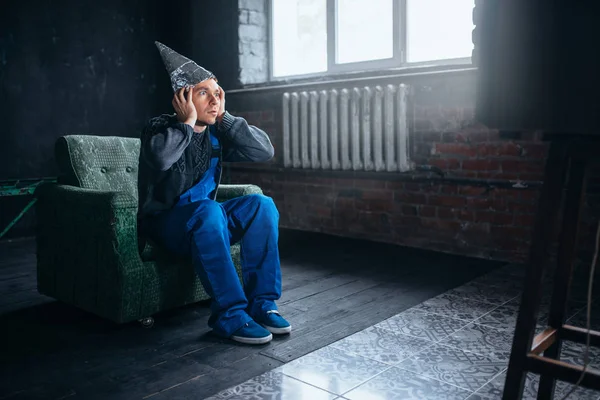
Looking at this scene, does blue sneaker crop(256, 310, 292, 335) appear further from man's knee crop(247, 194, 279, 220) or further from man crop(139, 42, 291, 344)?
man's knee crop(247, 194, 279, 220)

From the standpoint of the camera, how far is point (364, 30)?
4.08 meters

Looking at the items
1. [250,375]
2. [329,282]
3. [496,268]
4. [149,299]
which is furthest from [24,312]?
[496,268]

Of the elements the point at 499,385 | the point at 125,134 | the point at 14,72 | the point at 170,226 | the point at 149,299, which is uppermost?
the point at 14,72

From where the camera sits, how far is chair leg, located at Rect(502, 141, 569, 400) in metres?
1.14

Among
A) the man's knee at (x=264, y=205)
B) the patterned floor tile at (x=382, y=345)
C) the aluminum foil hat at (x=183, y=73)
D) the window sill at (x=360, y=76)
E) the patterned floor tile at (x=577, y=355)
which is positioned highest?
the window sill at (x=360, y=76)

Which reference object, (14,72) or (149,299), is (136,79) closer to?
(14,72)

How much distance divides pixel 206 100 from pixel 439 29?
2.09m

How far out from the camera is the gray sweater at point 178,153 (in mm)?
2043

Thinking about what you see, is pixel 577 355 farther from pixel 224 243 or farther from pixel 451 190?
pixel 451 190

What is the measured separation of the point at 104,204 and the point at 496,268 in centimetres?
217

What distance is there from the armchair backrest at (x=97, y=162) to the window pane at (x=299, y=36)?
6.89ft

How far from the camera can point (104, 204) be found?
2.11m

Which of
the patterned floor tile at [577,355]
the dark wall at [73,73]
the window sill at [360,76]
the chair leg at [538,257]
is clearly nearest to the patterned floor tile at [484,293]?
the patterned floor tile at [577,355]

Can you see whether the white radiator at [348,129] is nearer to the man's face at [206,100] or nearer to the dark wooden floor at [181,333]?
the dark wooden floor at [181,333]
